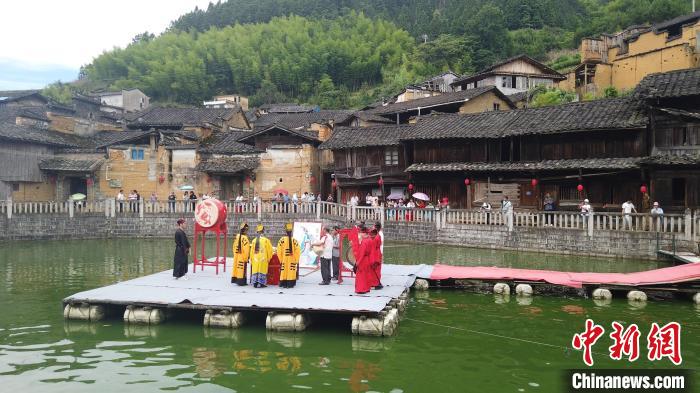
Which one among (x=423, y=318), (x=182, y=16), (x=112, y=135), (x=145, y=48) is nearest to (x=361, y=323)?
(x=423, y=318)

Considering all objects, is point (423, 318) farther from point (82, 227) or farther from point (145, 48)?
point (145, 48)

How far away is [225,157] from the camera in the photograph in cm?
3925

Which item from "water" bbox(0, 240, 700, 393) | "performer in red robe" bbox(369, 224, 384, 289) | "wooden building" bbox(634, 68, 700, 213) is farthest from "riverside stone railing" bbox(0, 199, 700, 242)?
"performer in red robe" bbox(369, 224, 384, 289)

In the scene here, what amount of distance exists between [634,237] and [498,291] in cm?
909

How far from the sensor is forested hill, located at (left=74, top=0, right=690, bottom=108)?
77.0 metres

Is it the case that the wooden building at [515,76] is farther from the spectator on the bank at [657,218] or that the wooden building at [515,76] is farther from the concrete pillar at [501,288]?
the concrete pillar at [501,288]

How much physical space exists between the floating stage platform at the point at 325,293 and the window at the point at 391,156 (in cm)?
1846

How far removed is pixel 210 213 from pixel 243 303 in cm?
487

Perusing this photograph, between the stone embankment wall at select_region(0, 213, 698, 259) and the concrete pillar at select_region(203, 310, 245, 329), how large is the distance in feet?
51.0

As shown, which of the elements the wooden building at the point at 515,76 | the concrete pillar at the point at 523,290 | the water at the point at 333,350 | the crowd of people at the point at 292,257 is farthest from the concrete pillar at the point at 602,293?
the wooden building at the point at 515,76

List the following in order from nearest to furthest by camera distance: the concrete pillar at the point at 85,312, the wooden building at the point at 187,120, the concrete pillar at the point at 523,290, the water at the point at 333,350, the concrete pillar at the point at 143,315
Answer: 1. the water at the point at 333,350
2. the concrete pillar at the point at 143,315
3. the concrete pillar at the point at 85,312
4. the concrete pillar at the point at 523,290
5. the wooden building at the point at 187,120

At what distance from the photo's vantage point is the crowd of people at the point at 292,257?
42.7 feet

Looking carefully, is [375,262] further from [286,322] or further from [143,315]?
[143,315]

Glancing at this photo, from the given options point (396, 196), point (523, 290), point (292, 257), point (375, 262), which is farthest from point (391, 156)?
point (375, 262)
